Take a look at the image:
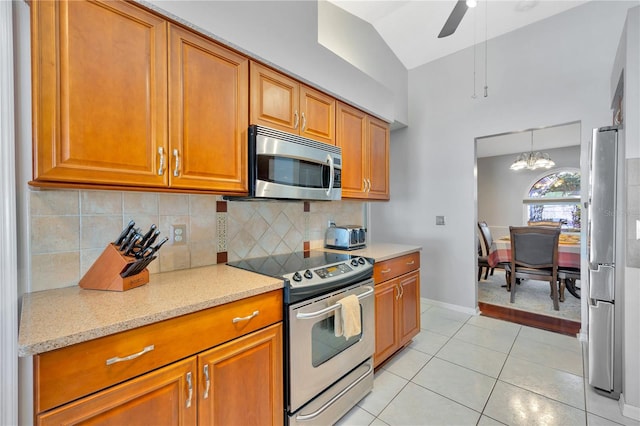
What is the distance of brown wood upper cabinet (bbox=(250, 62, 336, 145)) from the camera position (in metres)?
1.66

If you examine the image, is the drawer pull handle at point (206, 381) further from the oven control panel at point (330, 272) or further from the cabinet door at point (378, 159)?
the cabinet door at point (378, 159)

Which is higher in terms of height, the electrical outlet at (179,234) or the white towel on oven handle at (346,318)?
the electrical outlet at (179,234)

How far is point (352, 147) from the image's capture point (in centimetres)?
237

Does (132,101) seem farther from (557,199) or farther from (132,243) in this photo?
(557,199)

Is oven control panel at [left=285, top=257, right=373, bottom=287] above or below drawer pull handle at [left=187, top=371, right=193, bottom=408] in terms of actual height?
above

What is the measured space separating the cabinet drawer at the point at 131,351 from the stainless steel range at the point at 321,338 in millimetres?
250

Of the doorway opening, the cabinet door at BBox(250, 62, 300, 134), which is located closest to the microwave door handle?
the cabinet door at BBox(250, 62, 300, 134)

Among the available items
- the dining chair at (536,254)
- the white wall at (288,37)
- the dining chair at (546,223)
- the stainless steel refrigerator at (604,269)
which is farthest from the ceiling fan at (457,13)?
the dining chair at (546,223)

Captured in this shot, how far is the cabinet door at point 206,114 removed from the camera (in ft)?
4.36

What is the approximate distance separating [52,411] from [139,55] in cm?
132

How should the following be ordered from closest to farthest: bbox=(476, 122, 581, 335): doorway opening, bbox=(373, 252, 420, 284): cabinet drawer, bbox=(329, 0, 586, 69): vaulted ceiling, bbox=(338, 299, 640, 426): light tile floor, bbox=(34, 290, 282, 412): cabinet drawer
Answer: bbox=(34, 290, 282, 412): cabinet drawer < bbox=(338, 299, 640, 426): light tile floor < bbox=(373, 252, 420, 284): cabinet drawer < bbox=(329, 0, 586, 69): vaulted ceiling < bbox=(476, 122, 581, 335): doorway opening

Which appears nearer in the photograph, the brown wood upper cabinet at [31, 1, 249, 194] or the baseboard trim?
the brown wood upper cabinet at [31, 1, 249, 194]

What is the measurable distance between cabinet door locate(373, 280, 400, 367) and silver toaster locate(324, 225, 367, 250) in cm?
45

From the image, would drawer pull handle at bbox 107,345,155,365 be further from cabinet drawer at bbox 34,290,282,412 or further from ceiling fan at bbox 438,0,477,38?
ceiling fan at bbox 438,0,477,38
